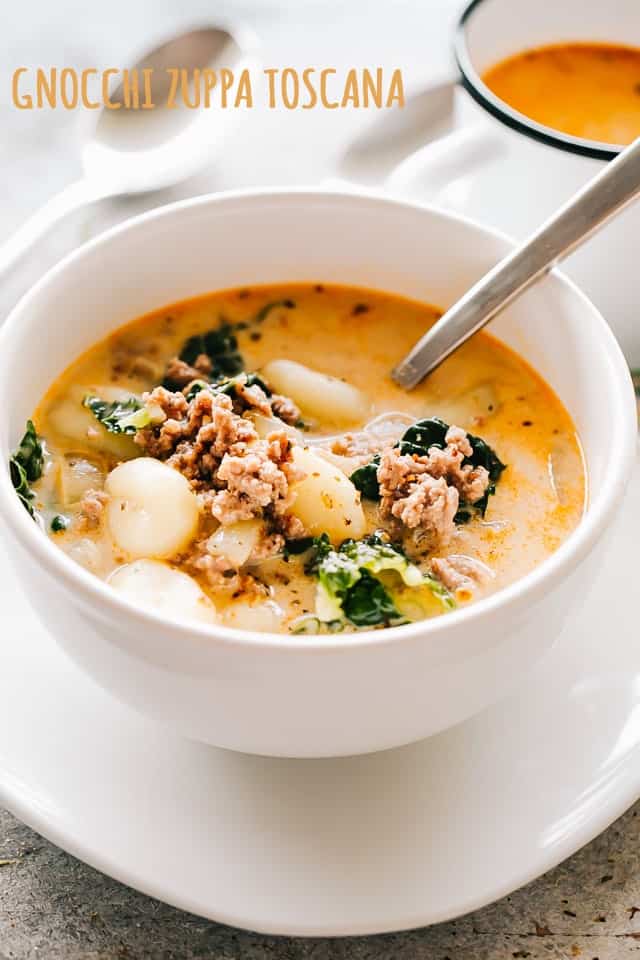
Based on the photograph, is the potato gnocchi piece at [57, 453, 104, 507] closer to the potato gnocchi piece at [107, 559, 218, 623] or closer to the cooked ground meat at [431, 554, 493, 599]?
the potato gnocchi piece at [107, 559, 218, 623]

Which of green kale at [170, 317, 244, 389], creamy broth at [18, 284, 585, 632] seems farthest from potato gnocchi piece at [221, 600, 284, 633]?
green kale at [170, 317, 244, 389]

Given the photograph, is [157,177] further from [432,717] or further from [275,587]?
[432,717]

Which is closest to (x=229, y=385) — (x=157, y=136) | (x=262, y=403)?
(x=262, y=403)

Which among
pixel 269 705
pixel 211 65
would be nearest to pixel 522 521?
pixel 269 705

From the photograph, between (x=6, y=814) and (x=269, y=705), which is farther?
(x=6, y=814)

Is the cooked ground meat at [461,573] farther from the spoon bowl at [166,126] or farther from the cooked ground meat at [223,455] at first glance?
the spoon bowl at [166,126]

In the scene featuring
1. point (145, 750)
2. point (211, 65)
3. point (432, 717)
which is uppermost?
point (211, 65)
